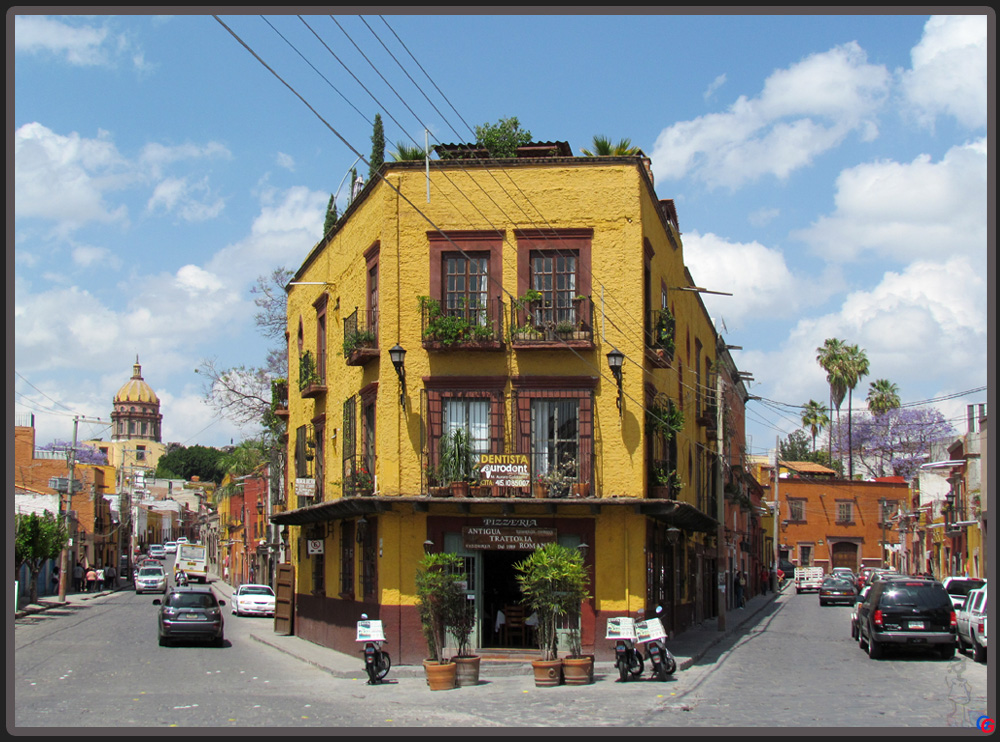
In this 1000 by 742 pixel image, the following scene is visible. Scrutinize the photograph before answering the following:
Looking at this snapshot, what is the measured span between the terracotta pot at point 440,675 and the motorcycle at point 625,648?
9.26ft

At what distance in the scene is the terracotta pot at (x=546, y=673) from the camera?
1880 centimetres

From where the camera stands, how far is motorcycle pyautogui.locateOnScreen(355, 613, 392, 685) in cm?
1967

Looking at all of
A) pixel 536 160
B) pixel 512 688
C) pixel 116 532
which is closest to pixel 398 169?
pixel 536 160

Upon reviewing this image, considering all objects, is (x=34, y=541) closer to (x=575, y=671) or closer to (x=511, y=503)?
(x=511, y=503)

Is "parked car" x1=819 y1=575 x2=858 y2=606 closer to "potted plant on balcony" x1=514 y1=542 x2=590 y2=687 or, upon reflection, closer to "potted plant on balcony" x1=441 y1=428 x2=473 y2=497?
"potted plant on balcony" x1=441 y1=428 x2=473 y2=497

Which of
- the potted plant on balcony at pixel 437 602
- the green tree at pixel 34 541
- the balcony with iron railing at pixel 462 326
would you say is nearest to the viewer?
the potted plant on balcony at pixel 437 602

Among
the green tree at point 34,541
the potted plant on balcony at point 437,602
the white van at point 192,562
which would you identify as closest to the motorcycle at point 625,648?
the potted plant on balcony at point 437,602

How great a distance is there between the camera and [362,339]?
78.7 ft

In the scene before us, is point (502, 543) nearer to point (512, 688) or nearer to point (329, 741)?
point (512, 688)

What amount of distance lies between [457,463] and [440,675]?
16.0 ft

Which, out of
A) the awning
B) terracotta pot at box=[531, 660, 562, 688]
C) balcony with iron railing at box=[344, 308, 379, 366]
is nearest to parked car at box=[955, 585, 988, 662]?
the awning

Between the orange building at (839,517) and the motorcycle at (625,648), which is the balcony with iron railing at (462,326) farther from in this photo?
the orange building at (839,517)

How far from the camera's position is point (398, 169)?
23594 mm

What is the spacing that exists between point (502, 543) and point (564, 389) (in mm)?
3402
